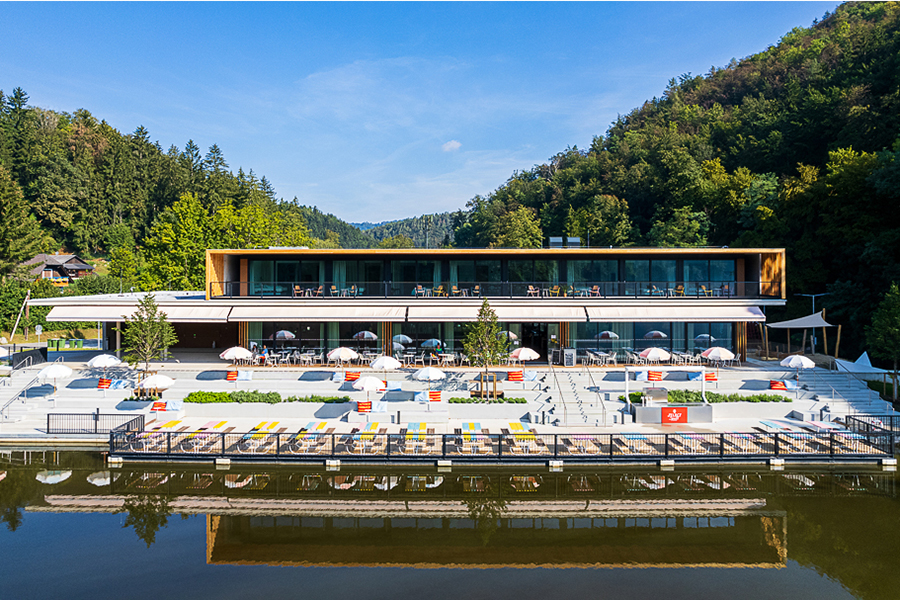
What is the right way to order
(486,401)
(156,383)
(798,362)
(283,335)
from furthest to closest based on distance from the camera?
(283,335) → (798,362) → (486,401) → (156,383)

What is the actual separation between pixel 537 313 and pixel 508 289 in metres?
2.77

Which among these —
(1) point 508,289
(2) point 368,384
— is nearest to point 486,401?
(2) point 368,384

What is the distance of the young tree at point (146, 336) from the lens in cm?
2417

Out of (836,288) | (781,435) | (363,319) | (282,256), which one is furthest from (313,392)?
(836,288)

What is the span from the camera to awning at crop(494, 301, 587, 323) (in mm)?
27641

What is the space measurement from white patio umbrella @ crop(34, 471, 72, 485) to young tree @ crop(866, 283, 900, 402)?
105 ft

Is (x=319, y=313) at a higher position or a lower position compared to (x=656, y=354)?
higher

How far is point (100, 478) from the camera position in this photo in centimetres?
1725

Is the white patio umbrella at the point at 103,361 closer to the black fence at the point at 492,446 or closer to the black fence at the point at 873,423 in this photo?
the black fence at the point at 492,446

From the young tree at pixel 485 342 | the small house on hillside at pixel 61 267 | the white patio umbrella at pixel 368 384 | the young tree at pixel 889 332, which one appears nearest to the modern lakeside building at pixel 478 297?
the young tree at pixel 485 342

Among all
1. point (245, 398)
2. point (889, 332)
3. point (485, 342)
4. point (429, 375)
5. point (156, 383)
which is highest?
point (889, 332)

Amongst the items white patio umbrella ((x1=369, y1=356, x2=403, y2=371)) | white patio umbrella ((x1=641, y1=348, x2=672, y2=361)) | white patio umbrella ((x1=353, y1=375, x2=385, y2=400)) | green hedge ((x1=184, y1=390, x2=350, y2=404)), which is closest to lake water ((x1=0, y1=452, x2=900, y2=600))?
white patio umbrella ((x1=353, y1=375, x2=385, y2=400))

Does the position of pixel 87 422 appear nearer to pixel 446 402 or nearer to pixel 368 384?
pixel 368 384

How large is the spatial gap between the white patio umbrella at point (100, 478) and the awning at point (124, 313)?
35.8ft
